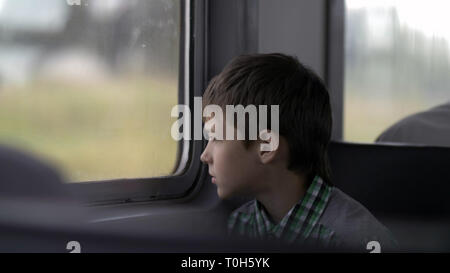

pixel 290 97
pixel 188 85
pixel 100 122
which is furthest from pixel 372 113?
pixel 100 122

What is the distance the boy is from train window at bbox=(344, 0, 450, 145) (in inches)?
24.0

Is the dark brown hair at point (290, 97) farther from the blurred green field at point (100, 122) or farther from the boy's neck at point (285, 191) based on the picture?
the blurred green field at point (100, 122)

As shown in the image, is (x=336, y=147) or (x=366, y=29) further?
(x=366, y=29)

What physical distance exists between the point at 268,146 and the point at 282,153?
0.12 ft

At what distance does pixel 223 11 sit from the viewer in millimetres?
1307

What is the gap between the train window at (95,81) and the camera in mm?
899

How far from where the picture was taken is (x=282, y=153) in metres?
0.98

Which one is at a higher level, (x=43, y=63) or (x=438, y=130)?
(x=43, y=63)

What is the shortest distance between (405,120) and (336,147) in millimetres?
269

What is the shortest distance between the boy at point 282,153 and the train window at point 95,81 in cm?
23

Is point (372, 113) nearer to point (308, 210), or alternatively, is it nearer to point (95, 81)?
point (308, 210)

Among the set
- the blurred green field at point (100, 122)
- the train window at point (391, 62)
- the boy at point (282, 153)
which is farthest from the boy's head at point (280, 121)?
the train window at point (391, 62)
